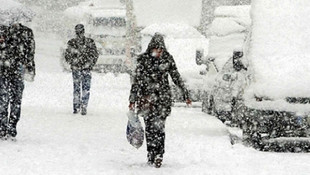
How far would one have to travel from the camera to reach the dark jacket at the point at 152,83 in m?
10.5

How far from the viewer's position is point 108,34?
2998 centimetres

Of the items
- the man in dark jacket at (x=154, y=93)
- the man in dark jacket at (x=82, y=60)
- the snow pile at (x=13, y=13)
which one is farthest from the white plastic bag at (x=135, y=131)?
the man in dark jacket at (x=82, y=60)

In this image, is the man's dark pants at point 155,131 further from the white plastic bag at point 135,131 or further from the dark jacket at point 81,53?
the dark jacket at point 81,53

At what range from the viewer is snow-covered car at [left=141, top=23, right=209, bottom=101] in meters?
19.6

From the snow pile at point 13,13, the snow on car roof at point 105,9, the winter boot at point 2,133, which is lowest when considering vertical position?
the snow on car roof at point 105,9

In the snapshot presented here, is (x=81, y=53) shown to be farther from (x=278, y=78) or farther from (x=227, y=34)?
(x=278, y=78)

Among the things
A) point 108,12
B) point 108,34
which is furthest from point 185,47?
point 108,12

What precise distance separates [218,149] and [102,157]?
77.2 inches

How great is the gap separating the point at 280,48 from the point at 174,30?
1189 cm

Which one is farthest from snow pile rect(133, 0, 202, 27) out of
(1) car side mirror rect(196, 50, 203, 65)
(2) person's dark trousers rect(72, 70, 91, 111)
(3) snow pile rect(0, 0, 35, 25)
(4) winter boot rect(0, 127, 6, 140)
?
(4) winter boot rect(0, 127, 6, 140)

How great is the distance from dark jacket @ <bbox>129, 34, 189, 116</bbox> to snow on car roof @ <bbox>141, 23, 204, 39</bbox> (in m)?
13.4

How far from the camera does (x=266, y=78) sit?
1197cm

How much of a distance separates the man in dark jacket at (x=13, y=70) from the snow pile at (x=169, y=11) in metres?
13.2

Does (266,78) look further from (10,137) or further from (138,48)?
(138,48)
